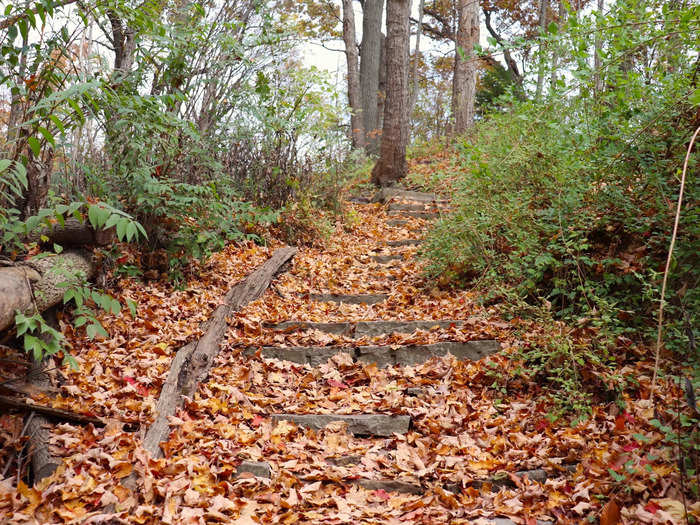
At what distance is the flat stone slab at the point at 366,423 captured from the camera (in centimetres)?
328

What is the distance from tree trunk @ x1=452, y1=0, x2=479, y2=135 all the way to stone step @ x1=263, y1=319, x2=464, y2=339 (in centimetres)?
820

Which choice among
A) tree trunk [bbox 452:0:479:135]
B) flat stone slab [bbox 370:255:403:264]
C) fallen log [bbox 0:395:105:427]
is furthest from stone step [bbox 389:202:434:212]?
fallen log [bbox 0:395:105:427]

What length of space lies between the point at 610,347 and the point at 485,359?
2.76ft

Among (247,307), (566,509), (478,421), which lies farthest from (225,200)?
(566,509)

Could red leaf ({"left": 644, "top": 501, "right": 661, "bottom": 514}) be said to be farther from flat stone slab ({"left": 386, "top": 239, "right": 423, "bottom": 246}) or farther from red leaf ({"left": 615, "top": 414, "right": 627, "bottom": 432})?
flat stone slab ({"left": 386, "top": 239, "right": 423, "bottom": 246})

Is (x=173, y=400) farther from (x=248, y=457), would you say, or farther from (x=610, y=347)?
(x=610, y=347)

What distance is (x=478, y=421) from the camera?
324 cm

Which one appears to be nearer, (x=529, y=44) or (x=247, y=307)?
(x=529, y=44)

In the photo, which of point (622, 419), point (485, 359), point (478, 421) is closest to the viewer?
point (622, 419)

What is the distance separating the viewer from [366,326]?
4.57 metres

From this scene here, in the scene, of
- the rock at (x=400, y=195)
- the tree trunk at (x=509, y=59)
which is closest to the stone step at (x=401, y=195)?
the rock at (x=400, y=195)

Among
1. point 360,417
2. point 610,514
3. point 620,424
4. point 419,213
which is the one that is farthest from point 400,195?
point 610,514

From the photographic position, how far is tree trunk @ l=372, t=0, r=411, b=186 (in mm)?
9562

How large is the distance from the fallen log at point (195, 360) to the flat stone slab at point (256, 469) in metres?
0.48
